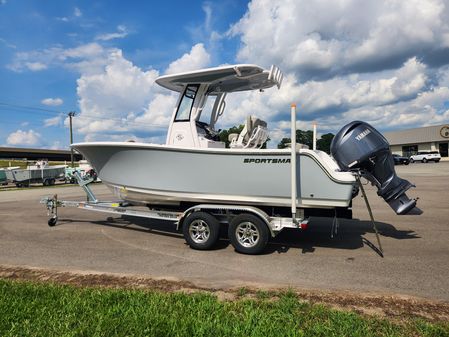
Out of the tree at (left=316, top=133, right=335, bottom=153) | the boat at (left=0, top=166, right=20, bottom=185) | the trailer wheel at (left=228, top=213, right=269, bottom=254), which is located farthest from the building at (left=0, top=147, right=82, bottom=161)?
the trailer wheel at (left=228, top=213, right=269, bottom=254)

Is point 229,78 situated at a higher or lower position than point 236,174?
higher

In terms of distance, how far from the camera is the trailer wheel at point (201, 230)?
21.4ft

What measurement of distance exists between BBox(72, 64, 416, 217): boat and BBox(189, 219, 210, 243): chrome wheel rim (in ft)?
1.41

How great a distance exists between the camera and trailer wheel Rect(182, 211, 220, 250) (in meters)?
6.53

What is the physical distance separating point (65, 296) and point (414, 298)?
4.00 m

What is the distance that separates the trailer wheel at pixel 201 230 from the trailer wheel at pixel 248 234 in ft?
1.12

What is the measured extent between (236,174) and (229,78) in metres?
2.17

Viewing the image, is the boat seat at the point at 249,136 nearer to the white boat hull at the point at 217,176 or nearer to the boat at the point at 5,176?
the white boat hull at the point at 217,176

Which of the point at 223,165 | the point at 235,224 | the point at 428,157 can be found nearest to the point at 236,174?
the point at 223,165

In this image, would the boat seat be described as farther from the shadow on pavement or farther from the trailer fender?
the shadow on pavement

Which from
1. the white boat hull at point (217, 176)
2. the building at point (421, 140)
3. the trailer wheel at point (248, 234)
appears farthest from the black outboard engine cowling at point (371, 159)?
the building at point (421, 140)

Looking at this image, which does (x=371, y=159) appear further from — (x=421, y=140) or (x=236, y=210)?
(x=421, y=140)

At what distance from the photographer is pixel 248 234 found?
632cm

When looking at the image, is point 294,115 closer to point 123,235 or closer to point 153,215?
point 153,215
